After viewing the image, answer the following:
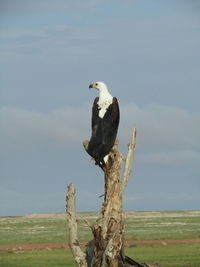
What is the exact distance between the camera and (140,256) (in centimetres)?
2864

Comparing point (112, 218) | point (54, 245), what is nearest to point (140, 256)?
point (54, 245)

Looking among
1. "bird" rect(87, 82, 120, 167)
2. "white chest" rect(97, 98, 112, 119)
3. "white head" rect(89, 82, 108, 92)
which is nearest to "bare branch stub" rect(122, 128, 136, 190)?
"bird" rect(87, 82, 120, 167)

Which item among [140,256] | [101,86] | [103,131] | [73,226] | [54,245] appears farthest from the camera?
[54,245]

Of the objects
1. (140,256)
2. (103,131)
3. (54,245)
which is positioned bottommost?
(103,131)

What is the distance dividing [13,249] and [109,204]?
2022 cm

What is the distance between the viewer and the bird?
1339cm

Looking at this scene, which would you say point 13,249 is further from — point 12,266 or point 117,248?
point 117,248

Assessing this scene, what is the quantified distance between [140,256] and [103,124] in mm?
15640

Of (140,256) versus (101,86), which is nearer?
(101,86)

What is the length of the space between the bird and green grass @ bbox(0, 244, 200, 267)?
40.8ft

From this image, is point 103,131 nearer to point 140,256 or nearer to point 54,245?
point 140,256

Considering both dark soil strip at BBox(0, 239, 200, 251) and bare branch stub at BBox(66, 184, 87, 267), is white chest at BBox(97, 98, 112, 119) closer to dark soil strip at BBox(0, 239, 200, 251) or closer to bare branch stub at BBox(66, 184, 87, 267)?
bare branch stub at BBox(66, 184, 87, 267)

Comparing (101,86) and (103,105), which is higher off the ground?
(101,86)

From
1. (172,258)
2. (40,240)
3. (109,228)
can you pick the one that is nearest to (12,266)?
(172,258)
